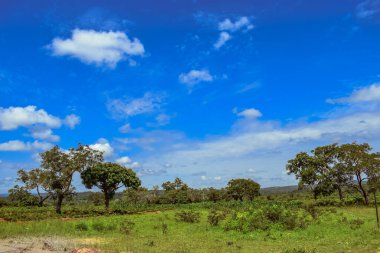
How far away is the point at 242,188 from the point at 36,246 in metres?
68.0

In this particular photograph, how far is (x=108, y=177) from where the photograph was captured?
5659cm

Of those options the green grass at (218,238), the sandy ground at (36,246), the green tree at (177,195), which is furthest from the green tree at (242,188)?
the sandy ground at (36,246)

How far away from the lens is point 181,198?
3297 inches

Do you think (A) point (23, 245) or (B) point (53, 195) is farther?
(B) point (53, 195)

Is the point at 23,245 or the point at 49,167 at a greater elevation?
the point at 49,167

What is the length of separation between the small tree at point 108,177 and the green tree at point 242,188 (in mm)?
29593

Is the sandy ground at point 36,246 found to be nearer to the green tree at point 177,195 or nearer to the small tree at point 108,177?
the small tree at point 108,177

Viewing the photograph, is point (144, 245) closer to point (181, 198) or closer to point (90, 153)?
point (90, 153)

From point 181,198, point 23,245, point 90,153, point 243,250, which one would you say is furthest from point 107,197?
point 243,250

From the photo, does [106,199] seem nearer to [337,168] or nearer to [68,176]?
[68,176]

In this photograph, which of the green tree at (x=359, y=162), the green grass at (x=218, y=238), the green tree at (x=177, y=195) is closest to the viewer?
the green grass at (x=218, y=238)

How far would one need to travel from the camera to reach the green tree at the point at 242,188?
275 ft

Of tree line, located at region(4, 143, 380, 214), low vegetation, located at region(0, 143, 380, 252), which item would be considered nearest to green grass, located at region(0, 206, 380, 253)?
low vegetation, located at region(0, 143, 380, 252)

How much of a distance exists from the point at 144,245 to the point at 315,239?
9.62m
